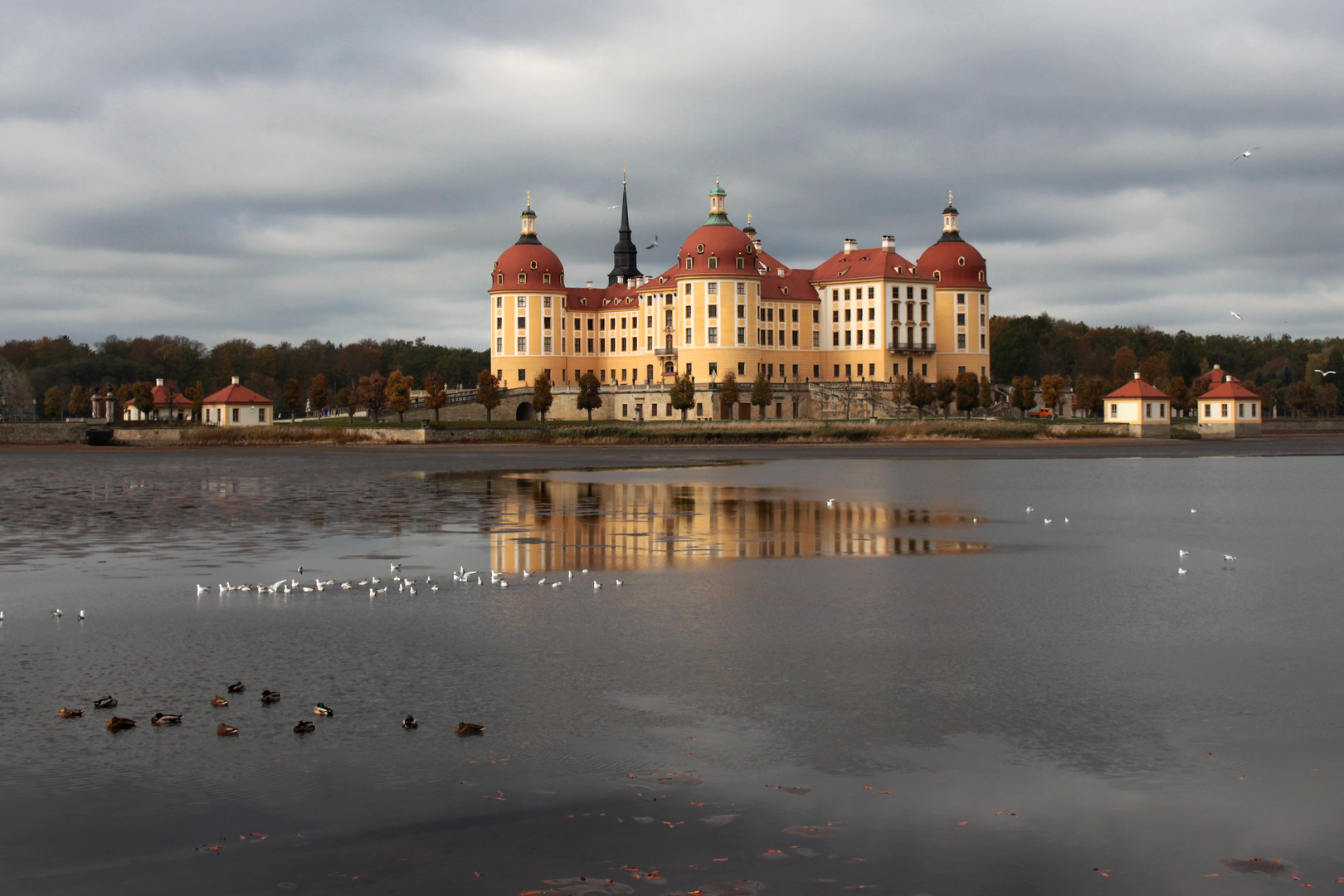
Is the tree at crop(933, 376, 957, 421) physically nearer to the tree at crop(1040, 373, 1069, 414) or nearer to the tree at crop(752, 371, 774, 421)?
the tree at crop(1040, 373, 1069, 414)

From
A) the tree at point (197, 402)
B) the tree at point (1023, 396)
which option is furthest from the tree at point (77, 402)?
the tree at point (1023, 396)

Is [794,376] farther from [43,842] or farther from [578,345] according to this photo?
[43,842]

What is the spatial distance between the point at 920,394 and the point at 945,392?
232cm

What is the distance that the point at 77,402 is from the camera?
150 metres

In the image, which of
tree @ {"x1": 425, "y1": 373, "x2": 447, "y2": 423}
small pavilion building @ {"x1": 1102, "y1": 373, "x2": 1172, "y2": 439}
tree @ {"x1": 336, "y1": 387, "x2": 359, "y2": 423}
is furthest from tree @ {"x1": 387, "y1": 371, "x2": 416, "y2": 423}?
small pavilion building @ {"x1": 1102, "y1": 373, "x2": 1172, "y2": 439}

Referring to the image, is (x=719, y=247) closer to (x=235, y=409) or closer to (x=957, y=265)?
(x=957, y=265)

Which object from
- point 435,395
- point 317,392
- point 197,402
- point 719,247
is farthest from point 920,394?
point 197,402

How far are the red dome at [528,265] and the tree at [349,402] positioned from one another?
20.0 m

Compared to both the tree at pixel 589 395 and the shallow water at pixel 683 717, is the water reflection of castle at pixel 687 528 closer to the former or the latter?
the shallow water at pixel 683 717

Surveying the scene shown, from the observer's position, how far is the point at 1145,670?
1428cm

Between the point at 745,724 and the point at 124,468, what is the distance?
203 feet

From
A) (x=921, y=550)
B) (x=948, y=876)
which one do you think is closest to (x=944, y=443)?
(x=921, y=550)

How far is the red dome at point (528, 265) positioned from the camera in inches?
5428

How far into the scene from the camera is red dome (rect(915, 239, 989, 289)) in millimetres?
132625
